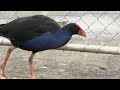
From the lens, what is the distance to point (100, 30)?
21.0ft

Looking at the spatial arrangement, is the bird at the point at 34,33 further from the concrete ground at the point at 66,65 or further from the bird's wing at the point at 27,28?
the concrete ground at the point at 66,65

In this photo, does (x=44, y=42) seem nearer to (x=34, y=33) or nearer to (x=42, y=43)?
(x=42, y=43)

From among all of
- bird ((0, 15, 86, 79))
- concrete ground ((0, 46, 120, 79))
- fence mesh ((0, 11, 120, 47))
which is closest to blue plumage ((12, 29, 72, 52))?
bird ((0, 15, 86, 79))

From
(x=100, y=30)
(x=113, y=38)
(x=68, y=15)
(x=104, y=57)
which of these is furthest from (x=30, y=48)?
(x=68, y=15)

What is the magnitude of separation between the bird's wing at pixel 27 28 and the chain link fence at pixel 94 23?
144 cm

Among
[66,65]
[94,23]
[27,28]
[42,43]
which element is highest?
[27,28]

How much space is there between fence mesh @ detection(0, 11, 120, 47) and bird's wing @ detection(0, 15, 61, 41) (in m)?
1.54

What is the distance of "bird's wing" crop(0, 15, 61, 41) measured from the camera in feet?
12.8

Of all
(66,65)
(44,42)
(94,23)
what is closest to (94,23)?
(94,23)

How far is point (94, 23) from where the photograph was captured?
685 centimetres

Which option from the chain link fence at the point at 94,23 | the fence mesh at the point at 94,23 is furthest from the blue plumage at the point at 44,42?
the fence mesh at the point at 94,23

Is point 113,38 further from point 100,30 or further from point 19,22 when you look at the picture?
point 19,22

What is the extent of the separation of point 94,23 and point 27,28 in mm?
3070

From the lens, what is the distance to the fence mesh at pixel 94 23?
18.3ft
